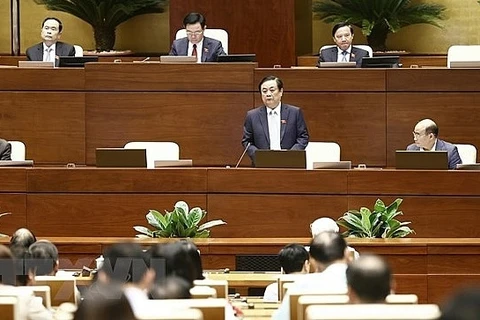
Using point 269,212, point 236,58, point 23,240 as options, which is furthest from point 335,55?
point 23,240

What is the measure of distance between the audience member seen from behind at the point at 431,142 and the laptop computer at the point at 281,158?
108 cm

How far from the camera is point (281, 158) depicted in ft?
33.7

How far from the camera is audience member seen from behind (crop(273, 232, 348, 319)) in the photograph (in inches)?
233

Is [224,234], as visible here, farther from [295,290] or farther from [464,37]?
[464,37]

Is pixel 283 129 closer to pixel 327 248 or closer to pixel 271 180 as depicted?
pixel 271 180

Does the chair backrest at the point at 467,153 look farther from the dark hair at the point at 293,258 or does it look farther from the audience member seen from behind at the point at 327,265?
the audience member seen from behind at the point at 327,265

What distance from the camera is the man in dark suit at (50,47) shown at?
1253 centimetres

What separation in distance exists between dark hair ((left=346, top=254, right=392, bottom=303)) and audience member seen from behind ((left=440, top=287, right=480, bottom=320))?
101cm

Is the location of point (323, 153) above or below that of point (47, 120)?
below

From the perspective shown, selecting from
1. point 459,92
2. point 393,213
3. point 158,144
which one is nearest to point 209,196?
point 158,144

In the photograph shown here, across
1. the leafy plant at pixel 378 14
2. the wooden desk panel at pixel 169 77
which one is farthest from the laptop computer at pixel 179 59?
the leafy plant at pixel 378 14

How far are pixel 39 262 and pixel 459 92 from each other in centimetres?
602

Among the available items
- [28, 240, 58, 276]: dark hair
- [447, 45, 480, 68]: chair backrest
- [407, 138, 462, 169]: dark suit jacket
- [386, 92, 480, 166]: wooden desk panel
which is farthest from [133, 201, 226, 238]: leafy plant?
[447, 45, 480, 68]: chair backrest

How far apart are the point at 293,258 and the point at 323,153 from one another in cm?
355
